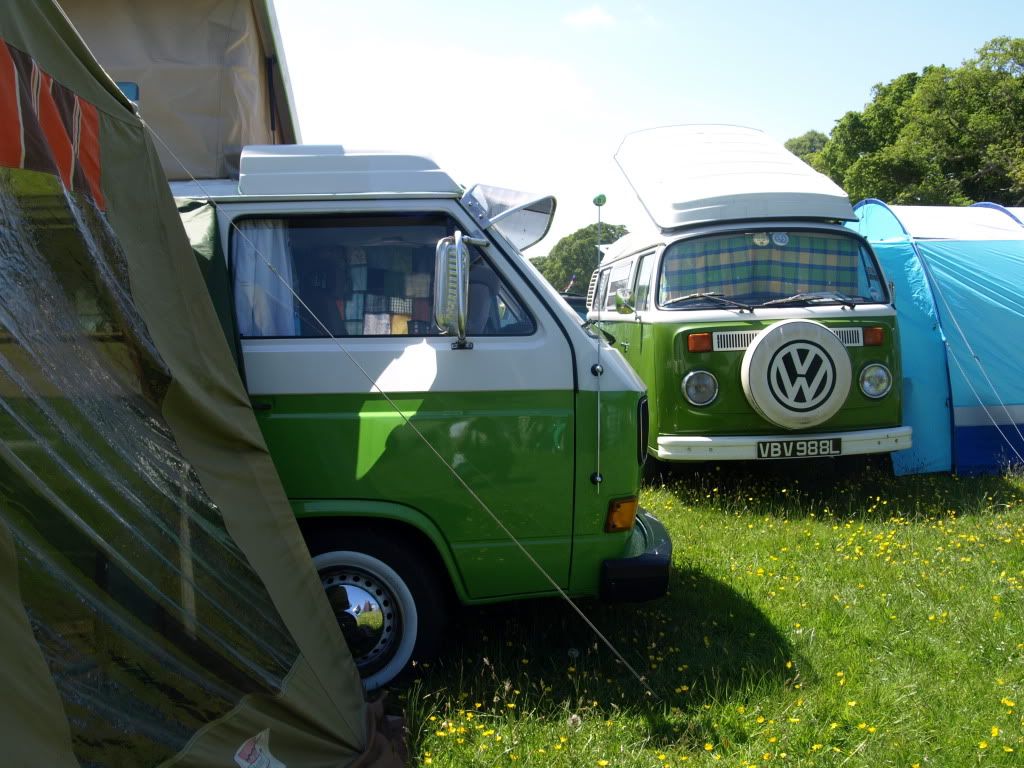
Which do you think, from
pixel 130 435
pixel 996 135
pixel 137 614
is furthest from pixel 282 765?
pixel 996 135

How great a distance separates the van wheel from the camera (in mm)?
3801

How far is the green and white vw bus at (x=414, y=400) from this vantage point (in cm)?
374

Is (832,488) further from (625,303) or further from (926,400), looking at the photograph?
(625,303)

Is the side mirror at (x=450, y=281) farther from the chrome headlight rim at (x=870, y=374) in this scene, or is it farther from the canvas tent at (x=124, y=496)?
the chrome headlight rim at (x=870, y=374)

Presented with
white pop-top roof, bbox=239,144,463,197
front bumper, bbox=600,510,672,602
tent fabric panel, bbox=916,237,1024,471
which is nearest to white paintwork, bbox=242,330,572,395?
white pop-top roof, bbox=239,144,463,197

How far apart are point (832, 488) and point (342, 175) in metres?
4.97

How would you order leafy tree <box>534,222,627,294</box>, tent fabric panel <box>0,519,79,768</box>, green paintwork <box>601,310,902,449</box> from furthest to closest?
leafy tree <box>534,222,627,294</box> < green paintwork <box>601,310,902,449</box> < tent fabric panel <box>0,519,79,768</box>

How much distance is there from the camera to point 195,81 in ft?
15.0

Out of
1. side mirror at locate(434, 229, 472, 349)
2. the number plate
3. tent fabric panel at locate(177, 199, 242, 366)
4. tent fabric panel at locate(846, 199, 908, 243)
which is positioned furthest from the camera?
tent fabric panel at locate(846, 199, 908, 243)

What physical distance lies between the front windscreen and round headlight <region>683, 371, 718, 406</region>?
1.88ft

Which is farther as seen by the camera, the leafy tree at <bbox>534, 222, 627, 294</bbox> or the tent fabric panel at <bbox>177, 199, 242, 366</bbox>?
the leafy tree at <bbox>534, 222, 627, 294</bbox>

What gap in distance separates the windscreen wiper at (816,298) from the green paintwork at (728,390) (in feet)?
0.60

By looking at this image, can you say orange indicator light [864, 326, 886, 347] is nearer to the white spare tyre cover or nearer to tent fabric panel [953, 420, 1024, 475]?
the white spare tyre cover

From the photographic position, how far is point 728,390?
660cm
